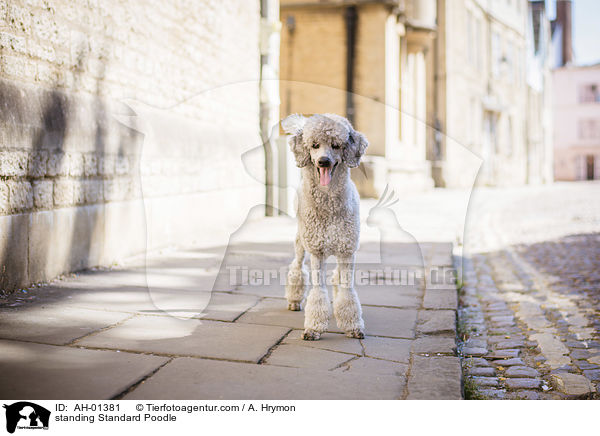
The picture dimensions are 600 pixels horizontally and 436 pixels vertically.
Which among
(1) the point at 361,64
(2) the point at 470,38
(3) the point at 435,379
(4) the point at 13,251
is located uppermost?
(2) the point at 470,38

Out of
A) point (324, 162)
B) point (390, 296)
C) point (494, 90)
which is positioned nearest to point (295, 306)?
point (390, 296)

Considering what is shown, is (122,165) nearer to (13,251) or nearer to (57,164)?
(57,164)

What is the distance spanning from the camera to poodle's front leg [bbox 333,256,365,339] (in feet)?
11.6

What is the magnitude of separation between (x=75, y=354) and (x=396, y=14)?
1706 cm

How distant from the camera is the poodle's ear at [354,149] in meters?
3.33

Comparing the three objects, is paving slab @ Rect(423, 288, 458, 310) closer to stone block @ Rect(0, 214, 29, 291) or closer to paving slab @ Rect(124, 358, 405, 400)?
paving slab @ Rect(124, 358, 405, 400)

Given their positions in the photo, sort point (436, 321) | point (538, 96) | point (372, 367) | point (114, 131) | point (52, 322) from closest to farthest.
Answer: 1. point (372, 367)
2. point (52, 322)
3. point (436, 321)
4. point (114, 131)
5. point (538, 96)

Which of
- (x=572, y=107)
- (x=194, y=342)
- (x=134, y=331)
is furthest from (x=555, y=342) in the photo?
(x=572, y=107)

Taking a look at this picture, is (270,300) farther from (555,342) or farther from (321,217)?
(555,342)

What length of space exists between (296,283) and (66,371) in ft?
6.14

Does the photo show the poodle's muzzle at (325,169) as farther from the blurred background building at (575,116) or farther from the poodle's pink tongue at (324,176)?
the blurred background building at (575,116)

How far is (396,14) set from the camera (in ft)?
59.1

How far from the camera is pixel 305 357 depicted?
3.12 metres
